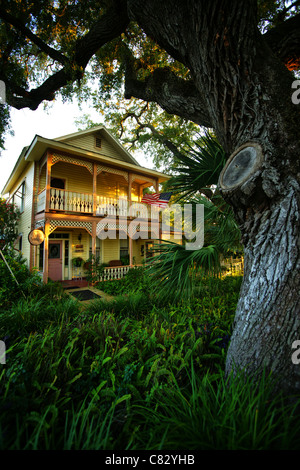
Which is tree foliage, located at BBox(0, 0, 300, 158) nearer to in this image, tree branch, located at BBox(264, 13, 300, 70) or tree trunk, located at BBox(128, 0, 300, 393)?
tree branch, located at BBox(264, 13, 300, 70)

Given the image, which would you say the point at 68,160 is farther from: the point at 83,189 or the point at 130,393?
the point at 130,393

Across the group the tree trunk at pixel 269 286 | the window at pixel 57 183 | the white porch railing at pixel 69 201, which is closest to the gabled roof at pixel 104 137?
the window at pixel 57 183

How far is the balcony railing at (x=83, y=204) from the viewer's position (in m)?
8.94

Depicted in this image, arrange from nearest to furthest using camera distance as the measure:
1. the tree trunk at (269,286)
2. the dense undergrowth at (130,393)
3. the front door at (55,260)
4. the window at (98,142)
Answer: the dense undergrowth at (130,393), the tree trunk at (269,286), the front door at (55,260), the window at (98,142)

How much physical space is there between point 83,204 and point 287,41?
8948 mm

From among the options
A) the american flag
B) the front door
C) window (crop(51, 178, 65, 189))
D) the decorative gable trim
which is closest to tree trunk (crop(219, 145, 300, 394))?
the american flag

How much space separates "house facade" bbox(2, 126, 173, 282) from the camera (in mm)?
8938

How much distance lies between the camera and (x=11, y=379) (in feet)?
5.45

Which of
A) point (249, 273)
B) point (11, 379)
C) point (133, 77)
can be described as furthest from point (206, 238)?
point (133, 77)

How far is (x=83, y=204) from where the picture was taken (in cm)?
974

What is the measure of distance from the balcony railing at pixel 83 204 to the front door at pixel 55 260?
216 centimetres

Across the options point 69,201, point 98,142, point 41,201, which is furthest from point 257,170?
point 98,142

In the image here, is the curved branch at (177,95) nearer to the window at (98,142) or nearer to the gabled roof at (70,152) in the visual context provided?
the gabled roof at (70,152)
